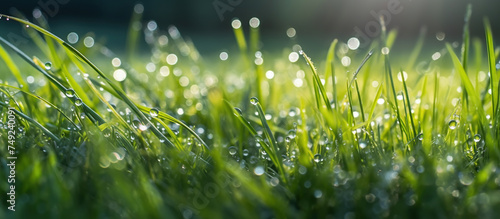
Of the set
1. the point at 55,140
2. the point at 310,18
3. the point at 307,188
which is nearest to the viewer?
the point at 307,188

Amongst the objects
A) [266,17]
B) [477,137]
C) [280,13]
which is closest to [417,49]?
[477,137]

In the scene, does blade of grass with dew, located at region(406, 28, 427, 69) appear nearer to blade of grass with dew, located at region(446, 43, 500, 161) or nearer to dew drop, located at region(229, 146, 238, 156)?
blade of grass with dew, located at region(446, 43, 500, 161)

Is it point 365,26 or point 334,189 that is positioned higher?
point 365,26

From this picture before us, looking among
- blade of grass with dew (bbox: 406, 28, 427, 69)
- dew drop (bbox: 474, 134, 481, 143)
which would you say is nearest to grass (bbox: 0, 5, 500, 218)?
dew drop (bbox: 474, 134, 481, 143)

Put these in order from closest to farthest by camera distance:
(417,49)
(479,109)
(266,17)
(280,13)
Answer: (479,109)
(417,49)
(280,13)
(266,17)

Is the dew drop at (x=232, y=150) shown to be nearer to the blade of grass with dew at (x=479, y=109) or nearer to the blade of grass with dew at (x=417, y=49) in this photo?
the blade of grass with dew at (x=479, y=109)

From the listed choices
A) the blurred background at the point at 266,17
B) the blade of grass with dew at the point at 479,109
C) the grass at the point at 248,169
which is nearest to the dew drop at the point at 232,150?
the grass at the point at 248,169

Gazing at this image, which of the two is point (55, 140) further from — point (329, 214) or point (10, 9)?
point (10, 9)

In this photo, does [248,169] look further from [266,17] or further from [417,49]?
[266,17]

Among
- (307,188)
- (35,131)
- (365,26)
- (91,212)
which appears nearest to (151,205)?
(91,212)
